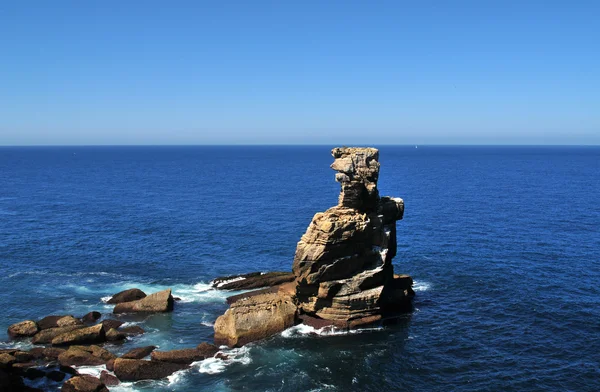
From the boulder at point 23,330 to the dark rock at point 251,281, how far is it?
2369 cm

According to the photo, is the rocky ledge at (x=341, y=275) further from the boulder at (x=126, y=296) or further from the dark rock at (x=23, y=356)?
the dark rock at (x=23, y=356)

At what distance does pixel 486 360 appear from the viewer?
164 feet

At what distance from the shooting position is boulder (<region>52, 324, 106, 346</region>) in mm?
53594

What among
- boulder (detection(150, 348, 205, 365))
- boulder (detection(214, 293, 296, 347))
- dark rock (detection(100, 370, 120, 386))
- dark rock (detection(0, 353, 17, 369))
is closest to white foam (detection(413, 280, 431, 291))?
boulder (detection(214, 293, 296, 347))

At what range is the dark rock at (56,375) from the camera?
46.3 metres

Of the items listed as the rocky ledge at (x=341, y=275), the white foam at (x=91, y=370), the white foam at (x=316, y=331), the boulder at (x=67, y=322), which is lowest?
the white foam at (x=91, y=370)

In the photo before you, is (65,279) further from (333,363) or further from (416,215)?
(416,215)

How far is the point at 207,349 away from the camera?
52.3 m

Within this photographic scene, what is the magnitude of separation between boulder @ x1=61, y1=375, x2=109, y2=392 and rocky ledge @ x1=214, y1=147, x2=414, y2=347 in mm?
13804

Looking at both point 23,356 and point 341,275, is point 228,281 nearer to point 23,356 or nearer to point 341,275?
point 341,275

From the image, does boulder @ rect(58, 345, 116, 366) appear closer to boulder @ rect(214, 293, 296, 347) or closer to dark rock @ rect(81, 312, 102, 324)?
dark rock @ rect(81, 312, 102, 324)

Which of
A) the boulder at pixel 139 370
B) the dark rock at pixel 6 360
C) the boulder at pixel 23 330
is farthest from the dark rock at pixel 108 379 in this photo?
the boulder at pixel 23 330

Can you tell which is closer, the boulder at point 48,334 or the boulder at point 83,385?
the boulder at point 83,385

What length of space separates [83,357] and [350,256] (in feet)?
101
